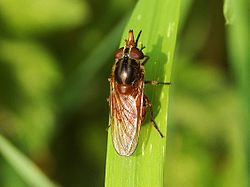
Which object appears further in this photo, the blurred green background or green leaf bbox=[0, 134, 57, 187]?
the blurred green background

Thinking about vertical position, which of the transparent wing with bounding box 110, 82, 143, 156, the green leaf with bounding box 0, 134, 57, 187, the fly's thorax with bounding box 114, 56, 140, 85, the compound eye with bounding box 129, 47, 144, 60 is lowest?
the green leaf with bounding box 0, 134, 57, 187

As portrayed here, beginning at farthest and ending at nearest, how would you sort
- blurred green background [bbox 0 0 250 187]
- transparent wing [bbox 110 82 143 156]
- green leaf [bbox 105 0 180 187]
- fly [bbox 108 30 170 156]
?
1. blurred green background [bbox 0 0 250 187]
2. fly [bbox 108 30 170 156]
3. transparent wing [bbox 110 82 143 156]
4. green leaf [bbox 105 0 180 187]

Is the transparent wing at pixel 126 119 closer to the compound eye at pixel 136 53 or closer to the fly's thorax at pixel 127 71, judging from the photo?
the fly's thorax at pixel 127 71

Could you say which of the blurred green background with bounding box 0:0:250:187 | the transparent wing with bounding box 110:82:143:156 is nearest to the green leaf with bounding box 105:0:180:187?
the transparent wing with bounding box 110:82:143:156

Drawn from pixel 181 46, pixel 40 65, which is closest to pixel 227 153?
pixel 181 46

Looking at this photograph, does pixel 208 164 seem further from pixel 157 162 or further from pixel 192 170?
pixel 157 162

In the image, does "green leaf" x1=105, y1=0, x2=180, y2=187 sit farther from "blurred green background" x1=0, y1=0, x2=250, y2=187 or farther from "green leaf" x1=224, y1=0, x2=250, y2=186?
"blurred green background" x1=0, y1=0, x2=250, y2=187

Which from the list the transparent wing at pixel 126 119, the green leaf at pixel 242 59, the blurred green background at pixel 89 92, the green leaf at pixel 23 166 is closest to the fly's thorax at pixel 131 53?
the transparent wing at pixel 126 119

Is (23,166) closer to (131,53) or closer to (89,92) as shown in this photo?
(131,53)

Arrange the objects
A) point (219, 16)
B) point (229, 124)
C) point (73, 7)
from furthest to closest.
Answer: point (219, 16)
point (229, 124)
point (73, 7)
